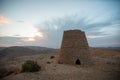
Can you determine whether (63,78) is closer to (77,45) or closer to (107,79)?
(107,79)

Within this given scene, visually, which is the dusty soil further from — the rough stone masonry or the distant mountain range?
the distant mountain range

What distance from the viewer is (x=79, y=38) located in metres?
16.7

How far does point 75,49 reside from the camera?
16172mm

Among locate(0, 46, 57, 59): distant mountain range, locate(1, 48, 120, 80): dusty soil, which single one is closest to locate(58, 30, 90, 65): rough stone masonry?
locate(1, 48, 120, 80): dusty soil

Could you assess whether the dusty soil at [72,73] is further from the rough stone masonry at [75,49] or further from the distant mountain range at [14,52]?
the distant mountain range at [14,52]

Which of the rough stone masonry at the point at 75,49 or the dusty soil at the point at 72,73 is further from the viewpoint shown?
the rough stone masonry at the point at 75,49

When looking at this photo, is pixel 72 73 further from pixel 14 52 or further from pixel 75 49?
pixel 14 52

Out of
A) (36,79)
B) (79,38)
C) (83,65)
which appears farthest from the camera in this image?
(79,38)

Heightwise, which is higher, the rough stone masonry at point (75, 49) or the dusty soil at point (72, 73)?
the rough stone masonry at point (75, 49)

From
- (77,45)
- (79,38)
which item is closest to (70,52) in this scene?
(77,45)

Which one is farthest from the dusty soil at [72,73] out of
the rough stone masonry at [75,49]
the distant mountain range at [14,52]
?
the distant mountain range at [14,52]

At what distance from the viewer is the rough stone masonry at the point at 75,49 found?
15.9 metres

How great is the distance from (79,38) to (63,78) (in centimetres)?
742

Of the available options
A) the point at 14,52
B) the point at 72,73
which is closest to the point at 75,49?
the point at 72,73
